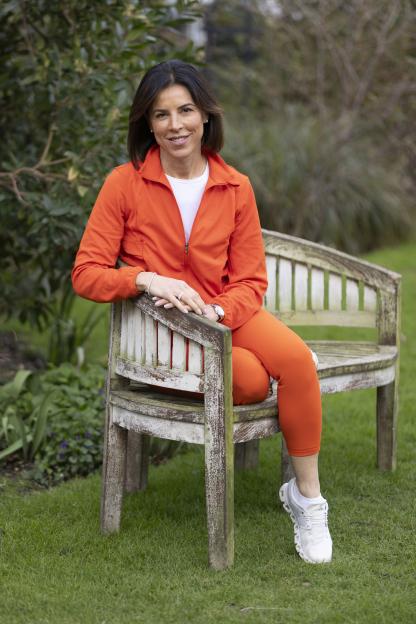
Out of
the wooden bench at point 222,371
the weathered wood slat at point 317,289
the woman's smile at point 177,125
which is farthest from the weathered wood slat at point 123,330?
the weathered wood slat at point 317,289

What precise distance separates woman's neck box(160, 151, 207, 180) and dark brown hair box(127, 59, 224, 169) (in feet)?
0.31

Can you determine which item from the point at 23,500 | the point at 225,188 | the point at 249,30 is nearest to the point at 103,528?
the point at 23,500

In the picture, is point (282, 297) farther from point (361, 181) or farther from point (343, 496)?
point (361, 181)

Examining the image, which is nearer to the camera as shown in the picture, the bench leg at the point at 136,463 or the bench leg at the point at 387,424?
the bench leg at the point at 136,463

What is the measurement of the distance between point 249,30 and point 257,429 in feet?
31.9

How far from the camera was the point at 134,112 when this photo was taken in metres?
3.45

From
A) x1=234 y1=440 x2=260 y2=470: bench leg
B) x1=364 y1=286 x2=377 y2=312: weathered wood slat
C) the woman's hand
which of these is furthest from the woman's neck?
x1=234 y1=440 x2=260 y2=470: bench leg

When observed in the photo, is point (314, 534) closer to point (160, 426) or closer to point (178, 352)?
point (160, 426)

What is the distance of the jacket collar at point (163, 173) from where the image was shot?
342 cm

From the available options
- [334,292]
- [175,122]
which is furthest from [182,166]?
[334,292]

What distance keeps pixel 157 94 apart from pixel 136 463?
5.00 ft

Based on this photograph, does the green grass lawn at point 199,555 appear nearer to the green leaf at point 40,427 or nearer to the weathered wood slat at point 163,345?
the green leaf at point 40,427

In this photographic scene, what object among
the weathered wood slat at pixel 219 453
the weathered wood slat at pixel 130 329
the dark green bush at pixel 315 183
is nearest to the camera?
the weathered wood slat at pixel 219 453

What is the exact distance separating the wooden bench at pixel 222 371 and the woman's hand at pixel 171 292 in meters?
0.04
